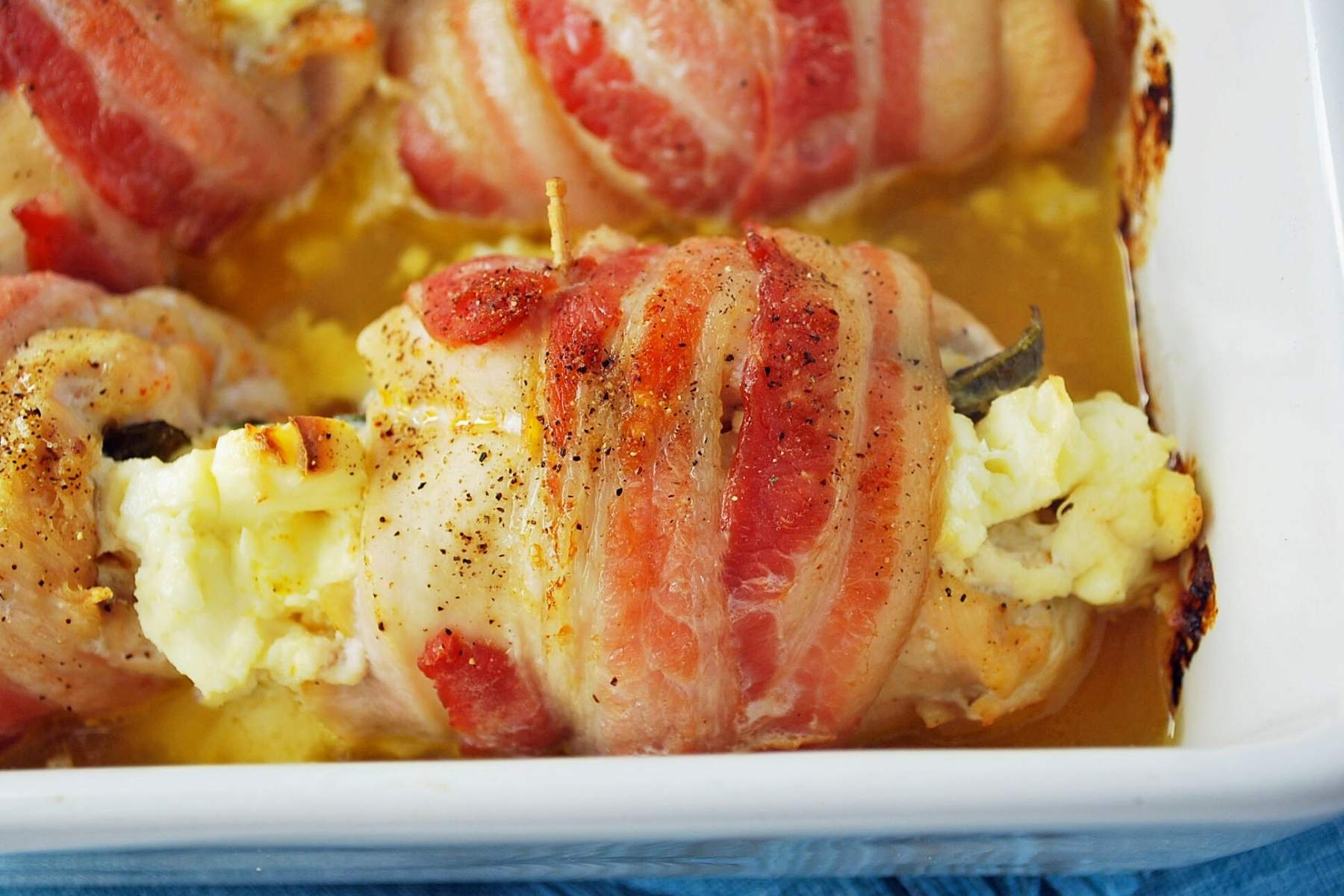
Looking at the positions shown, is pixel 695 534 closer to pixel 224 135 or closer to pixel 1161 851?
pixel 1161 851

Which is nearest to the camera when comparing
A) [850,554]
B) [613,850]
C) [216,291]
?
[613,850]

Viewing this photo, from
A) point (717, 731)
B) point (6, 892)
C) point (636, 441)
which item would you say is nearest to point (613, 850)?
point (717, 731)

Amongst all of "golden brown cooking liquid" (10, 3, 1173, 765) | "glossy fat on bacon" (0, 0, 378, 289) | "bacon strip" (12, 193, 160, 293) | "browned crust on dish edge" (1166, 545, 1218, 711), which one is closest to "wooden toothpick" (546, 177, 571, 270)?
"golden brown cooking liquid" (10, 3, 1173, 765)

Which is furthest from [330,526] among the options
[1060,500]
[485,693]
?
[1060,500]

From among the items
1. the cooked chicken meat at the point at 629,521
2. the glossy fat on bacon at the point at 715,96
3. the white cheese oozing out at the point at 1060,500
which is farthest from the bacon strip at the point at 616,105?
the white cheese oozing out at the point at 1060,500

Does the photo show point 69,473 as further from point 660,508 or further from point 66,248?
point 660,508

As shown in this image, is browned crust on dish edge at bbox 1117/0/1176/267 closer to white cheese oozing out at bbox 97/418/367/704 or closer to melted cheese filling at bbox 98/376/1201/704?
melted cheese filling at bbox 98/376/1201/704

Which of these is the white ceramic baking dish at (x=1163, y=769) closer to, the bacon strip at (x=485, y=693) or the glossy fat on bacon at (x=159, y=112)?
the bacon strip at (x=485, y=693)
